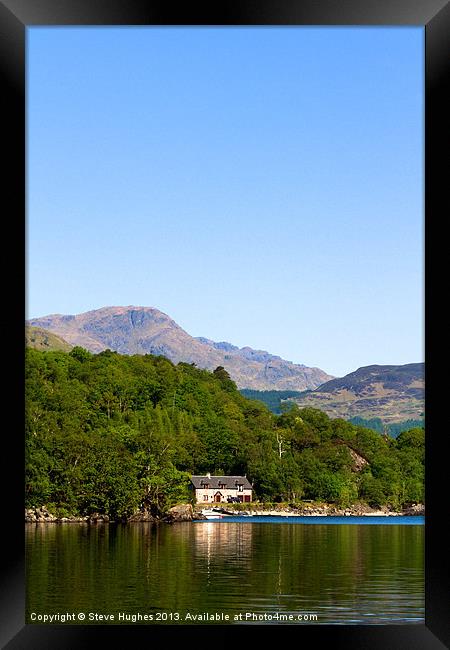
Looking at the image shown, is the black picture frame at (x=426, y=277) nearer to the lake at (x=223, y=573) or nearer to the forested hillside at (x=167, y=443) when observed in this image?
the lake at (x=223, y=573)

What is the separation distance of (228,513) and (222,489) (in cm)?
46

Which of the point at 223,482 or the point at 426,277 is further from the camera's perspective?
the point at 223,482

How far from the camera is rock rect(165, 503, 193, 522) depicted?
653 inches

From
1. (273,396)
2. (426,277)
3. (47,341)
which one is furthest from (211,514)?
(426,277)

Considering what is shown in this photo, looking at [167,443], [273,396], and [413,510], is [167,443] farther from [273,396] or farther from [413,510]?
[413,510]

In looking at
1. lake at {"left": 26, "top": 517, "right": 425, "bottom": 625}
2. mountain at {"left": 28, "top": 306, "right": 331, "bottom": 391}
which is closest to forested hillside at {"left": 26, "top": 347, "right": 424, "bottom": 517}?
mountain at {"left": 28, "top": 306, "right": 331, "bottom": 391}

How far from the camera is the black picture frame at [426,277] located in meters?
2.24

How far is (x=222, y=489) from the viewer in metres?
17.8

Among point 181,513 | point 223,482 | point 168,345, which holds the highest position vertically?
point 168,345

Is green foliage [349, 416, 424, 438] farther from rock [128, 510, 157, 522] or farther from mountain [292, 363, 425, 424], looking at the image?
rock [128, 510, 157, 522]

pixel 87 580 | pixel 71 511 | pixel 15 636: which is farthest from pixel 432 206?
pixel 71 511

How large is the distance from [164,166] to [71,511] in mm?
7654

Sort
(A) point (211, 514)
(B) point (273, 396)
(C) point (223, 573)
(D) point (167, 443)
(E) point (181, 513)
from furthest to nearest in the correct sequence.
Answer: (B) point (273, 396) → (A) point (211, 514) → (D) point (167, 443) → (E) point (181, 513) → (C) point (223, 573)

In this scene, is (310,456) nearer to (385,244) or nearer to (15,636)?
(385,244)
